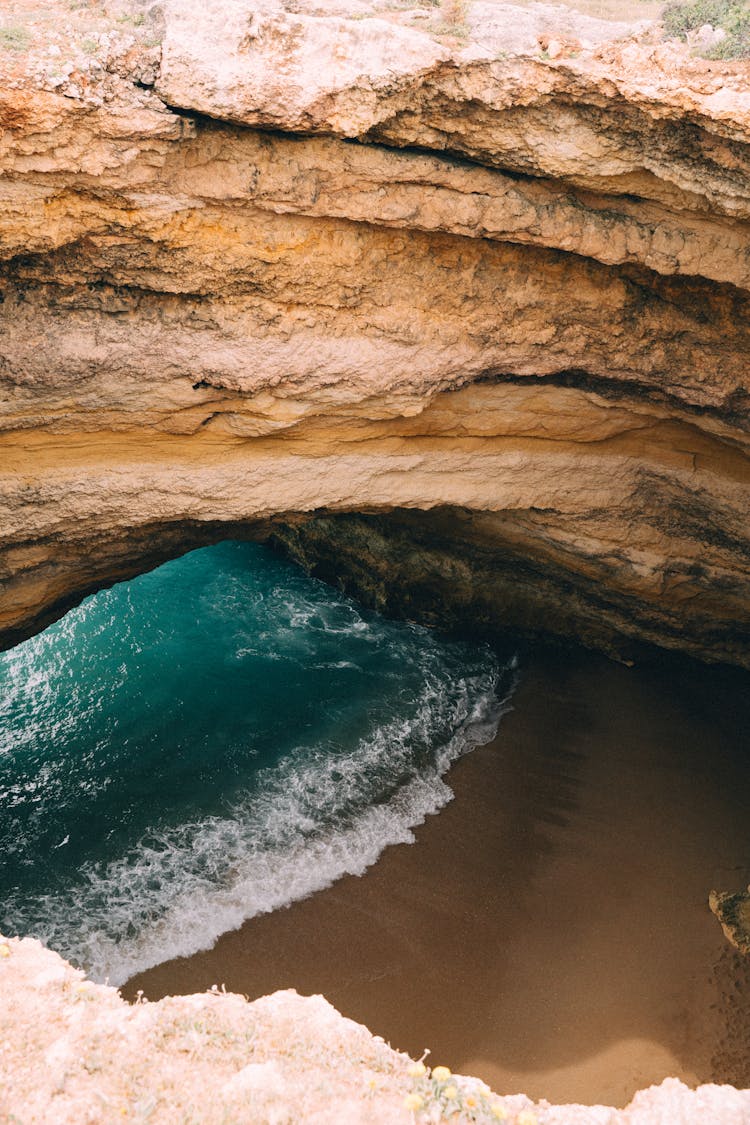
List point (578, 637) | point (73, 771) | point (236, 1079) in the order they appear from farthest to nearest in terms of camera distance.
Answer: point (578, 637), point (73, 771), point (236, 1079)

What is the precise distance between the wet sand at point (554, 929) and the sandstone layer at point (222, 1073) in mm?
2806

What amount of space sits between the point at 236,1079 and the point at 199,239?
470 cm

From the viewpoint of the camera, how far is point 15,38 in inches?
170

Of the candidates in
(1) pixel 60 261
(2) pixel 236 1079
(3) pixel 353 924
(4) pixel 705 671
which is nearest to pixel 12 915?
(3) pixel 353 924

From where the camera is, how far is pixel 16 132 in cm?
427

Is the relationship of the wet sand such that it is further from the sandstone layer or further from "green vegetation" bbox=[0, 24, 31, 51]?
"green vegetation" bbox=[0, 24, 31, 51]

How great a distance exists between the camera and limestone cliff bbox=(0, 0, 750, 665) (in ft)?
14.4

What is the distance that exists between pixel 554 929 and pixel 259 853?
8.90ft

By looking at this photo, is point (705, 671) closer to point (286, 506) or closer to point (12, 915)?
point (286, 506)

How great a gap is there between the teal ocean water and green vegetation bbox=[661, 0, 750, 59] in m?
6.60

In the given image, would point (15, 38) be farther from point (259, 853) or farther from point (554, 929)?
point (554, 929)

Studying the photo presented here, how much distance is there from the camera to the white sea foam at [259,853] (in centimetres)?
645

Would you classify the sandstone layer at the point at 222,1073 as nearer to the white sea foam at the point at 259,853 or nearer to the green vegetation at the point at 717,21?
the white sea foam at the point at 259,853

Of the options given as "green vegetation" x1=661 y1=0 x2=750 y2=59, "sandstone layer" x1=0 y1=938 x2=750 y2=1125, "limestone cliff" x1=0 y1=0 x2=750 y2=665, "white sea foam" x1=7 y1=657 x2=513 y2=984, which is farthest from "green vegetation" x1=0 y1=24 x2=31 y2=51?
→ "white sea foam" x1=7 y1=657 x2=513 y2=984
